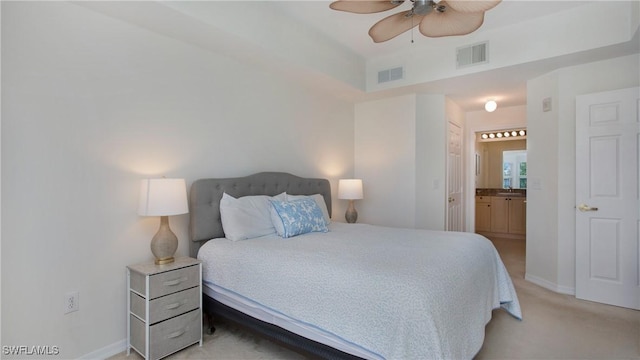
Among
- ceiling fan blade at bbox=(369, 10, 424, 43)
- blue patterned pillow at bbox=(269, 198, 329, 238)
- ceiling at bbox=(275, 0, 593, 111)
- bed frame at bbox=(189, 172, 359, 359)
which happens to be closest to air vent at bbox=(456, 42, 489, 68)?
ceiling at bbox=(275, 0, 593, 111)

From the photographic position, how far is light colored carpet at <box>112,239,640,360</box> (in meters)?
2.21

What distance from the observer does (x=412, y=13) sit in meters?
2.16

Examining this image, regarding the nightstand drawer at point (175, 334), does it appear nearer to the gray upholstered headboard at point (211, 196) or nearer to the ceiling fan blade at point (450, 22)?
the gray upholstered headboard at point (211, 196)

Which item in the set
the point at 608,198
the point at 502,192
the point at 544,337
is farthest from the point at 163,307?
the point at 502,192

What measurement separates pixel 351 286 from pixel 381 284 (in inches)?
6.6

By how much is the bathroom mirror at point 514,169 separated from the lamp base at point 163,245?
23.3 feet

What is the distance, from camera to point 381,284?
1630 mm

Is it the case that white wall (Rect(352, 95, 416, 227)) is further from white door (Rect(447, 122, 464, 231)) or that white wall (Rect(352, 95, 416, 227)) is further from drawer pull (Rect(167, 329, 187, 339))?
drawer pull (Rect(167, 329, 187, 339))

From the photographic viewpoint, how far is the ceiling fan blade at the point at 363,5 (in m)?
2.07

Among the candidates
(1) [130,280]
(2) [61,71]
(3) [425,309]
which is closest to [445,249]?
(3) [425,309]

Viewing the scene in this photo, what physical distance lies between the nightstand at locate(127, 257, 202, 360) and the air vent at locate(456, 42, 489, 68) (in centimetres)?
334

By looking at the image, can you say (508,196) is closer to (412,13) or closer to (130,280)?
(412,13)

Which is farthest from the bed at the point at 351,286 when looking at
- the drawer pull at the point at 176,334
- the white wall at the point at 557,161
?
the white wall at the point at 557,161

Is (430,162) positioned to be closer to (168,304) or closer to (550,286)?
(550,286)
